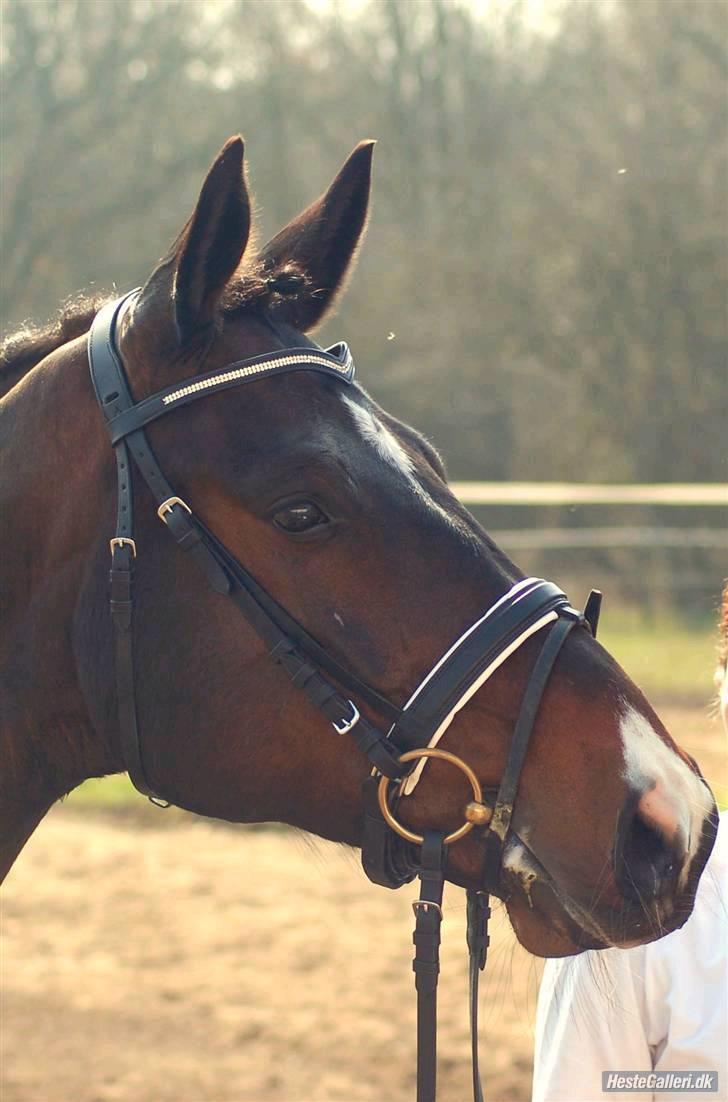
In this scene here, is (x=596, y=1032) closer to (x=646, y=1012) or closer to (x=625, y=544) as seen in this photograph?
(x=646, y=1012)

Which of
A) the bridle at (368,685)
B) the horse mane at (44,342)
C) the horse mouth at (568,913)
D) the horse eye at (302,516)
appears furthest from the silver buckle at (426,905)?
the horse mane at (44,342)

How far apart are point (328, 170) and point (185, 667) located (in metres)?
15.2

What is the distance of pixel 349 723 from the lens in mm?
1696

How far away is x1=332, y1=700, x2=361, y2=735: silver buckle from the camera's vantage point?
170cm

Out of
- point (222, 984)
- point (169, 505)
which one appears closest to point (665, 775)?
point (169, 505)

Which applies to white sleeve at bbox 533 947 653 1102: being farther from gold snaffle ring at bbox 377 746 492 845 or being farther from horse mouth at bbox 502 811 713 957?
gold snaffle ring at bbox 377 746 492 845

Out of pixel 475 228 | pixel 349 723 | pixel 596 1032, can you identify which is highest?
pixel 475 228

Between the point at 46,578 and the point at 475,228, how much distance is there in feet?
53.3

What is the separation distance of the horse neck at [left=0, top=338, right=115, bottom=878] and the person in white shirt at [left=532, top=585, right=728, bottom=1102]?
87 centimetres

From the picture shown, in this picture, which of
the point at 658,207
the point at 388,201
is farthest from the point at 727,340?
the point at 388,201

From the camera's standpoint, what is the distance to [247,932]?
562 cm

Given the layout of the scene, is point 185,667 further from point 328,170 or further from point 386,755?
point 328,170

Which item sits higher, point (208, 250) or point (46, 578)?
point (208, 250)

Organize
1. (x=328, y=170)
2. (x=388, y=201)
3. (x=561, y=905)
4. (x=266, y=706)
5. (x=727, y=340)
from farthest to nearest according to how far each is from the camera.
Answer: (x=388, y=201) → (x=328, y=170) → (x=727, y=340) → (x=266, y=706) → (x=561, y=905)
